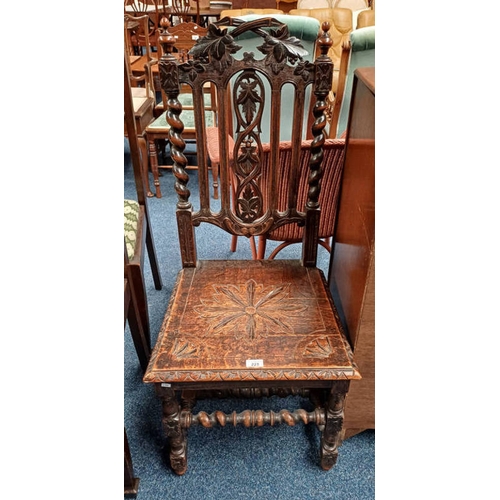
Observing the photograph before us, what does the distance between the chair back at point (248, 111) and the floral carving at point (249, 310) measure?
17cm

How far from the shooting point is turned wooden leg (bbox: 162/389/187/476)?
3.24 ft

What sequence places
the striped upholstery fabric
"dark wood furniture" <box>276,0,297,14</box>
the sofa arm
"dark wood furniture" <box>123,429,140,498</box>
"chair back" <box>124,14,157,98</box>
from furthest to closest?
"dark wood furniture" <box>276,0,297,14</box>, "chair back" <box>124,14,157,98</box>, the sofa arm, the striped upholstery fabric, "dark wood furniture" <box>123,429,140,498</box>

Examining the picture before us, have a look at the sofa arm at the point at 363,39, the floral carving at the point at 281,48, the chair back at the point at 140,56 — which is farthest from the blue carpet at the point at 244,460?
the sofa arm at the point at 363,39

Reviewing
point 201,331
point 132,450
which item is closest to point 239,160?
point 201,331

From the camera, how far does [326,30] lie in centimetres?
105

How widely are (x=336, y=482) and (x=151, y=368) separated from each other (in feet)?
2.07

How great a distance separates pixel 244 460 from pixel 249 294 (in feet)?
1.60

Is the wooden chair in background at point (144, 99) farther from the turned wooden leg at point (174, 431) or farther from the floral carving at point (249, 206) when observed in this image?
the turned wooden leg at point (174, 431)

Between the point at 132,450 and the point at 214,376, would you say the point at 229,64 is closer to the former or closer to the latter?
the point at 214,376

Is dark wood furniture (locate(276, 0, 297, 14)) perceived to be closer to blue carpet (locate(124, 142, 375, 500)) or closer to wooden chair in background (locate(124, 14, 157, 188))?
wooden chair in background (locate(124, 14, 157, 188))

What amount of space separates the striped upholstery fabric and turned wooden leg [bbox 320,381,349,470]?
2.36 ft

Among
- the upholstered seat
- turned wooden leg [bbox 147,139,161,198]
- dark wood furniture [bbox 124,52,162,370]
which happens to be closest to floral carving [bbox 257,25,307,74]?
dark wood furniture [bbox 124,52,162,370]

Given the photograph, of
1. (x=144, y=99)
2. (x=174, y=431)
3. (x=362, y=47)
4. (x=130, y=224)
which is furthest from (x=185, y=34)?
(x=174, y=431)

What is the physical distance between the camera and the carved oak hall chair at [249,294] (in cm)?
92
